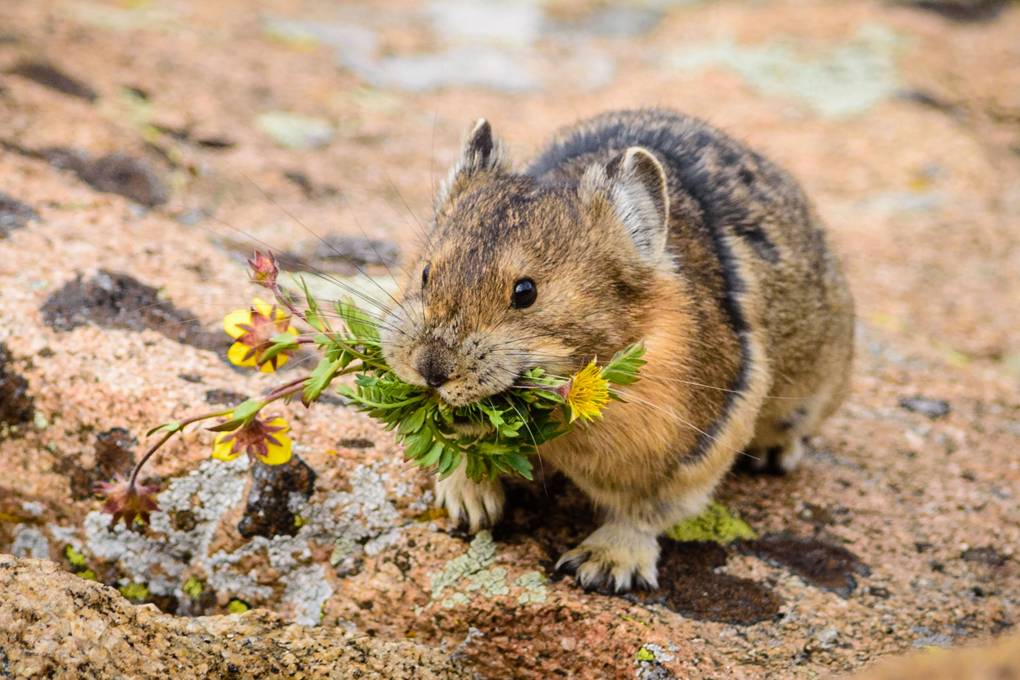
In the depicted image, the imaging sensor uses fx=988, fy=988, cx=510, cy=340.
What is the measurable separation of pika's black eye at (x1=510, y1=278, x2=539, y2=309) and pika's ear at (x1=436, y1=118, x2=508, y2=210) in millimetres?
1128

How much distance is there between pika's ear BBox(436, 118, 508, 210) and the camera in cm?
536

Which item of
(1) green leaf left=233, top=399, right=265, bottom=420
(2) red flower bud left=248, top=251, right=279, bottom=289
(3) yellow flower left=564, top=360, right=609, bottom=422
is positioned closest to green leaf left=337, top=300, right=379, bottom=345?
(2) red flower bud left=248, top=251, right=279, bottom=289

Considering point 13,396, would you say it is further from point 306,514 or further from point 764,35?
point 764,35

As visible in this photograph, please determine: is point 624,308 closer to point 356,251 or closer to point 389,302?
point 389,302

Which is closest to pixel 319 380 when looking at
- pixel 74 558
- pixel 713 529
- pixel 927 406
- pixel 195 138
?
pixel 74 558

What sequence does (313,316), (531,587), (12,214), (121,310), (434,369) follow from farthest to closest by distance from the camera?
(12,214) → (121,310) → (531,587) → (313,316) → (434,369)

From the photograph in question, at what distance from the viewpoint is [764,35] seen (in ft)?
39.7

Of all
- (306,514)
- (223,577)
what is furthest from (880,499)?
(223,577)

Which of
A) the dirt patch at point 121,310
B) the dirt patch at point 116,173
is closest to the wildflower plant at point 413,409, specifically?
the dirt patch at point 121,310

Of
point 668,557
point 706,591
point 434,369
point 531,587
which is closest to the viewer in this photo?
point 434,369

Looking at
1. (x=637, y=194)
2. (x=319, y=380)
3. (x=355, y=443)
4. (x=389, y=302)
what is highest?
(x=637, y=194)

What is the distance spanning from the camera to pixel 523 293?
Result: 175 inches

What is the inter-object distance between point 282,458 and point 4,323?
6.82ft

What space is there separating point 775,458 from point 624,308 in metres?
2.13
